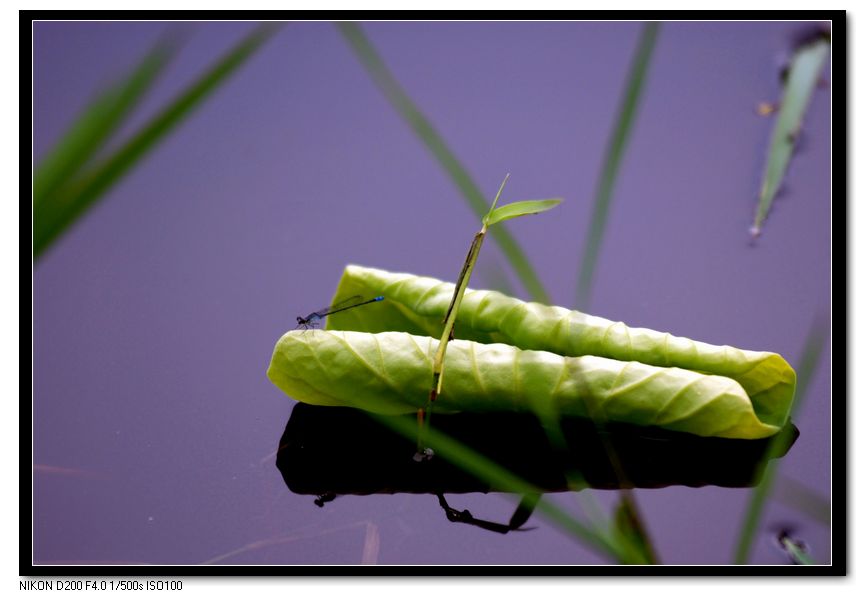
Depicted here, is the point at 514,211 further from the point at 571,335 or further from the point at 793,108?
the point at 793,108

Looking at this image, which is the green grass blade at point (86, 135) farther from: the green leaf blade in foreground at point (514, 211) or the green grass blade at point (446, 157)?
the green leaf blade in foreground at point (514, 211)

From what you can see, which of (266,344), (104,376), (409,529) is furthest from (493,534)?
(104,376)

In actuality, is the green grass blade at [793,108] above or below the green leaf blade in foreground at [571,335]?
above

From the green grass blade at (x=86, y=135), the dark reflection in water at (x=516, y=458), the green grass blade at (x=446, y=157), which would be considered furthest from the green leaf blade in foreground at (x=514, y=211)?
the green grass blade at (x=86, y=135)

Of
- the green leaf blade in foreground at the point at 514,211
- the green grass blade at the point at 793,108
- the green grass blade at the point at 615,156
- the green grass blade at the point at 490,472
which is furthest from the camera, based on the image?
the green grass blade at the point at 793,108

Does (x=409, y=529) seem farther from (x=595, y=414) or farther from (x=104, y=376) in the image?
(x=104, y=376)

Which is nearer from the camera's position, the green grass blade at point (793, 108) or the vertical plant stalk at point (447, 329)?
the vertical plant stalk at point (447, 329)

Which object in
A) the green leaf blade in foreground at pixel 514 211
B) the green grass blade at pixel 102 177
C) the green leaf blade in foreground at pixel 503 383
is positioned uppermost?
the green leaf blade in foreground at pixel 514 211

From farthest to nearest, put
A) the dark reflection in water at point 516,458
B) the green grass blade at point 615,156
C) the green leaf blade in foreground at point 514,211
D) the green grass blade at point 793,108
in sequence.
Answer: the green grass blade at point 793,108, the dark reflection in water at point 516,458, the green leaf blade in foreground at point 514,211, the green grass blade at point 615,156
